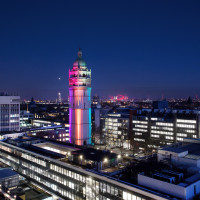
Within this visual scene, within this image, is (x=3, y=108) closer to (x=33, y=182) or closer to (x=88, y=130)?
(x=88, y=130)

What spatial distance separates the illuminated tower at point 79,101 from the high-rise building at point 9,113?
49958 millimetres

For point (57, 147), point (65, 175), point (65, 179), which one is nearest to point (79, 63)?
point (57, 147)

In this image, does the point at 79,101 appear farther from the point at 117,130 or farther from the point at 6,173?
the point at 117,130

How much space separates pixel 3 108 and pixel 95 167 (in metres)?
82.9

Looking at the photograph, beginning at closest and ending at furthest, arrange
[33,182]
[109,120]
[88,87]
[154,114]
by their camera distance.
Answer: [33,182], [88,87], [154,114], [109,120]

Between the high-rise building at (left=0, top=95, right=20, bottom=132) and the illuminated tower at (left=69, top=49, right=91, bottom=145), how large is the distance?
164 feet

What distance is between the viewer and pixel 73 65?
7438 centimetres

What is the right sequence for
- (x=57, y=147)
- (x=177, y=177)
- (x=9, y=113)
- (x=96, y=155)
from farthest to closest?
1. (x=9, y=113)
2. (x=57, y=147)
3. (x=96, y=155)
4. (x=177, y=177)

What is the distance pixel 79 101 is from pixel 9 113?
177 feet

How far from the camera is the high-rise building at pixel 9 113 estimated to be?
107 m

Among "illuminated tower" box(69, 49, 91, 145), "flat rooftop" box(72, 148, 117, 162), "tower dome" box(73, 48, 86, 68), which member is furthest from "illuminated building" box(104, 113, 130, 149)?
"flat rooftop" box(72, 148, 117, 162)

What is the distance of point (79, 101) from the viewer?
73.1 metres

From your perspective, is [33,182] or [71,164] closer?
[71,164]

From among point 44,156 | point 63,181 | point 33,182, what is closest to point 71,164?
point 63,181
